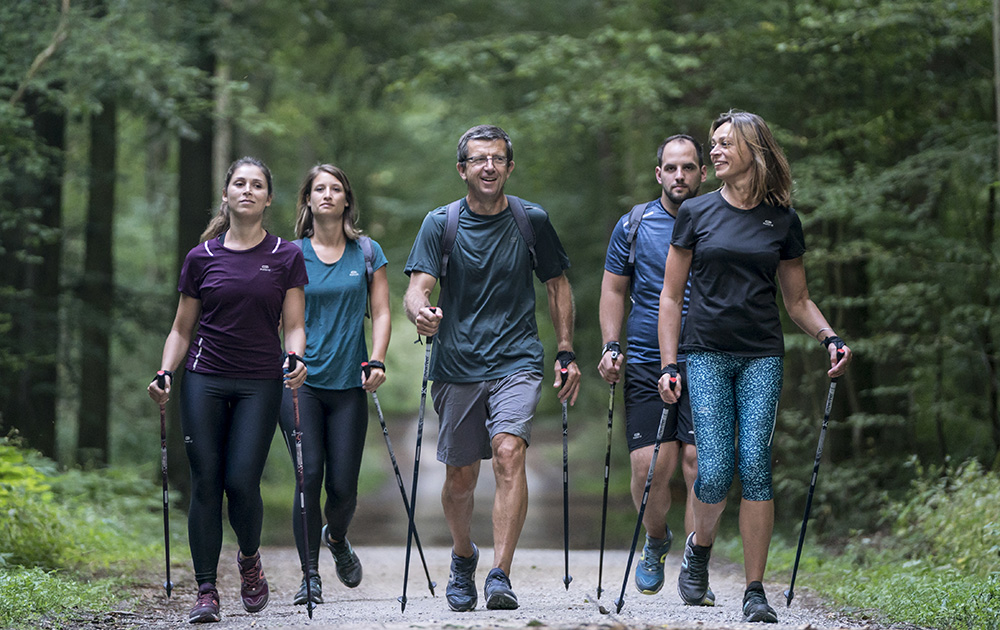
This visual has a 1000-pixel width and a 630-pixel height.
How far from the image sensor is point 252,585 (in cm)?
623

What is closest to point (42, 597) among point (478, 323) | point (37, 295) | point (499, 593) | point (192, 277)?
point (192, 277)

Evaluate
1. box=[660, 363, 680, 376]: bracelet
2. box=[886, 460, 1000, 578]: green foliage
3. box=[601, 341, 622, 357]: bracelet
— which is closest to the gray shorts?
box=[601, 341, 622, 357]: bracelet

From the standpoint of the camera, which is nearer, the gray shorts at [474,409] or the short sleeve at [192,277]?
the short sleeve at [192,277]

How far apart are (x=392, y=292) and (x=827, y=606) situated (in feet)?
45.9

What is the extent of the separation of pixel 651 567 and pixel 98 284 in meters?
10.2

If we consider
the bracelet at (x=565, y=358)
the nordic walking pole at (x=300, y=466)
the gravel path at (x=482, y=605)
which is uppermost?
the bracelet at (x=565, y=358)

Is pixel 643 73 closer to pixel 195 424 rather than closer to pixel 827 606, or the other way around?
pixel 827 606

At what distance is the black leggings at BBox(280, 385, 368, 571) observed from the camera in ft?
21.9

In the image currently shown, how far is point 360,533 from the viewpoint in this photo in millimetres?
15750

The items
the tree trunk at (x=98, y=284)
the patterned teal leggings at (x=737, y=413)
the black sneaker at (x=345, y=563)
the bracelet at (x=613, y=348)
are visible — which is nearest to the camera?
the patterned teal leggings at (x=737, y=413)

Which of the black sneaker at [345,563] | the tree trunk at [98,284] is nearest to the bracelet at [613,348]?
the black sneaker at [345,563]

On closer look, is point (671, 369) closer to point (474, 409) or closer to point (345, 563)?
point (474, 409)

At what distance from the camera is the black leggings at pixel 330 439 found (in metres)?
6.67

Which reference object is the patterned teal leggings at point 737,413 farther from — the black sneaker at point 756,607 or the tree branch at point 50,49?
the tree branch at point 50,49
